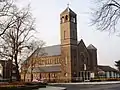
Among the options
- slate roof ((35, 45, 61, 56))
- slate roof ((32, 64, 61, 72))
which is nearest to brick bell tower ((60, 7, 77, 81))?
slate roof ((32, 64, 61, 72))

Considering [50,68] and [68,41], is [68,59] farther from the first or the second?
[50,68]

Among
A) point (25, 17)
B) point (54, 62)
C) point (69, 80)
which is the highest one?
point (25, 17)

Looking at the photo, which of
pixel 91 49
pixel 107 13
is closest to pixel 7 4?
pixel 107 13

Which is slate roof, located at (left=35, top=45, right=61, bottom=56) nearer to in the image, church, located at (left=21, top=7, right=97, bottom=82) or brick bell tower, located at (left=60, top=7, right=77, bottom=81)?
church, located at (left=21, top=7, right=97, bottom=82)

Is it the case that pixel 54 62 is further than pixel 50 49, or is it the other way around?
pixel 50 49

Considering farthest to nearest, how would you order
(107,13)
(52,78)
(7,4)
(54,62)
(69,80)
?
(54,62) < (52,78) < (69,80) < (7,4) < (107,13)

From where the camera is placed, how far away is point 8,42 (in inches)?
1602

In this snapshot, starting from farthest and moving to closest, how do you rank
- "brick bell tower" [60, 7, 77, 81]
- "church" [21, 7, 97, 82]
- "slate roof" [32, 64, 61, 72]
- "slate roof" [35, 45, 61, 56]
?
"slate roof" [35, 45, 61, 56] < "slate roof" [32, 64, 61, 72] < "church" [21, 7, 97, 82] < "brick bell tower" [60, 7, 77, 81]

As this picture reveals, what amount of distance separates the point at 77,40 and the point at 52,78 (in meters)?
14.7

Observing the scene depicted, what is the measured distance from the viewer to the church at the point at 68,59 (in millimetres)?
75194

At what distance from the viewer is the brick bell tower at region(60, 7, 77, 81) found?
7506 centimetres

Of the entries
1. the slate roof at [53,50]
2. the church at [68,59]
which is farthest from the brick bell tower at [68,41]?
the slate roof at [53,50]

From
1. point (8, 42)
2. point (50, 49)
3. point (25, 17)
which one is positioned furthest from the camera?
point (50, 49)

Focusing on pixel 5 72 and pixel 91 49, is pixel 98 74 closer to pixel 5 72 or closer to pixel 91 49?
pixel 91 49
